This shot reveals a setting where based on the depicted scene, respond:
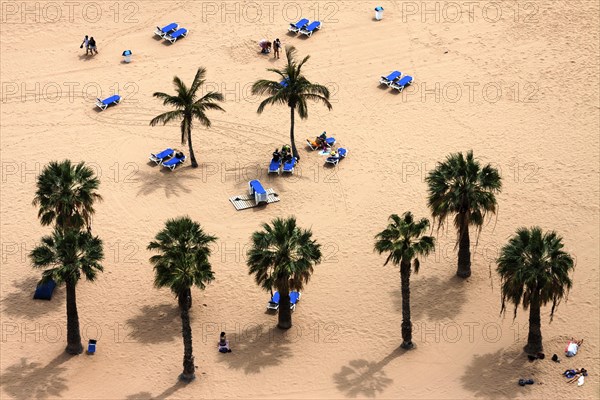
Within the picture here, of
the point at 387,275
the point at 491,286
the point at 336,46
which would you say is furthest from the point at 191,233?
the point at 336,46

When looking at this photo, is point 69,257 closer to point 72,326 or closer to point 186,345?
point 72,326

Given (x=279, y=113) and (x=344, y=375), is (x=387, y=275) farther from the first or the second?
(x=279, y=113)

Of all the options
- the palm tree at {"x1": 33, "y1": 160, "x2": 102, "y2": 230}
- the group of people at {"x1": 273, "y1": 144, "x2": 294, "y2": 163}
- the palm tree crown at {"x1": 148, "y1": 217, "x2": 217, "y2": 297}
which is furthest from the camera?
the group of people at {"x1": 273, "y1": 144, "x2": 294, "y2": 163}

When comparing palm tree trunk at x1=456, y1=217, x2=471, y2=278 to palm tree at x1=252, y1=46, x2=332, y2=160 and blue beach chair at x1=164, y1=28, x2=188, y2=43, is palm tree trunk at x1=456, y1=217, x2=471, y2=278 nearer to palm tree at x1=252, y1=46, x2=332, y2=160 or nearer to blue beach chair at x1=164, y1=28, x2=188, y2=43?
palm tree at x1=252, y1=46, x2=332, y2=160

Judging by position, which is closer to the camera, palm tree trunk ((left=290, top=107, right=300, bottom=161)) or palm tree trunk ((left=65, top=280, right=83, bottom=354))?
palm tree trunk ((left=65, top=280, right=83, bottom=354))

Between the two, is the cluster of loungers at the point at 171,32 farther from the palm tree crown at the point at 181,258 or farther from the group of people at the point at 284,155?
the palm tree crown at the point at 181,258

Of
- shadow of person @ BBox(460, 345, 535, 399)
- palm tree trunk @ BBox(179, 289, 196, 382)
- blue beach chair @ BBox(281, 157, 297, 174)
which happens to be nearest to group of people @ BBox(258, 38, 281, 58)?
blue beach chair @ BBox(281, 157, 297, 174)

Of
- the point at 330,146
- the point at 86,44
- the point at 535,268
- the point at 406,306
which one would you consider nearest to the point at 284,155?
the point at 330,146
